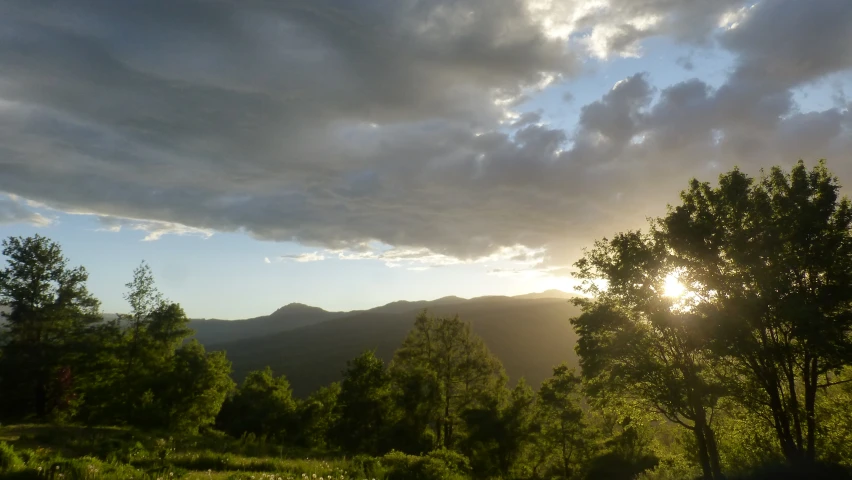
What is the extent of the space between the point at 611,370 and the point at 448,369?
75.0 feet

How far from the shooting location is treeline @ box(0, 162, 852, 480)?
64.2ft

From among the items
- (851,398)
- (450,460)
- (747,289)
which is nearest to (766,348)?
(747,289)

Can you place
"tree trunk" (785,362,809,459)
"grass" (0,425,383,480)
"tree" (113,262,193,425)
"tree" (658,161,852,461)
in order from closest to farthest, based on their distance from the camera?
"grass" (0,425,383,480) → "tree" (658,161,852,461) → "tree trunk" (785,362,809,459) → "tree" (113,262,193,425)

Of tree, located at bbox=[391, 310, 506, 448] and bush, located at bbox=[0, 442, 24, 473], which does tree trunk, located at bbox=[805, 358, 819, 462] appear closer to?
tree, located at bbox=[391, 310, 506, 448]

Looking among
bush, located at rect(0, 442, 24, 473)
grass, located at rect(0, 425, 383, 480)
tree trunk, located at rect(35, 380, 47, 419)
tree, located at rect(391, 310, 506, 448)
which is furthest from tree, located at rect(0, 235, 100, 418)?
bush, located at rect(0, 442, 24, 473)

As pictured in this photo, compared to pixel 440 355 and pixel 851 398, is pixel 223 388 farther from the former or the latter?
pixel 851 398

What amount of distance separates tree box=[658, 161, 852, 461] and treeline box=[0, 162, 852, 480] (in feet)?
0.28

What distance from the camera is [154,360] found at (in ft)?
130

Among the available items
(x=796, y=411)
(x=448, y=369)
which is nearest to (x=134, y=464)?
(x=796, y=411)

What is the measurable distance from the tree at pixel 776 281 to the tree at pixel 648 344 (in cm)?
122

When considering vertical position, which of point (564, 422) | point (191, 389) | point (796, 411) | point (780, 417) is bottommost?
point (564, 422)

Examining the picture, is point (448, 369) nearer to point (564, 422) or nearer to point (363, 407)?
point (363, 407)

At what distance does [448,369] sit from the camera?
4297 centimetres

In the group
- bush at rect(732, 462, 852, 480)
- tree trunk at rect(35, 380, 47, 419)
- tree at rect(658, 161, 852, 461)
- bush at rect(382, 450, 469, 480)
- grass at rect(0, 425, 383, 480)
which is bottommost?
tree trunk at rect(35, 380, 47, 419)
